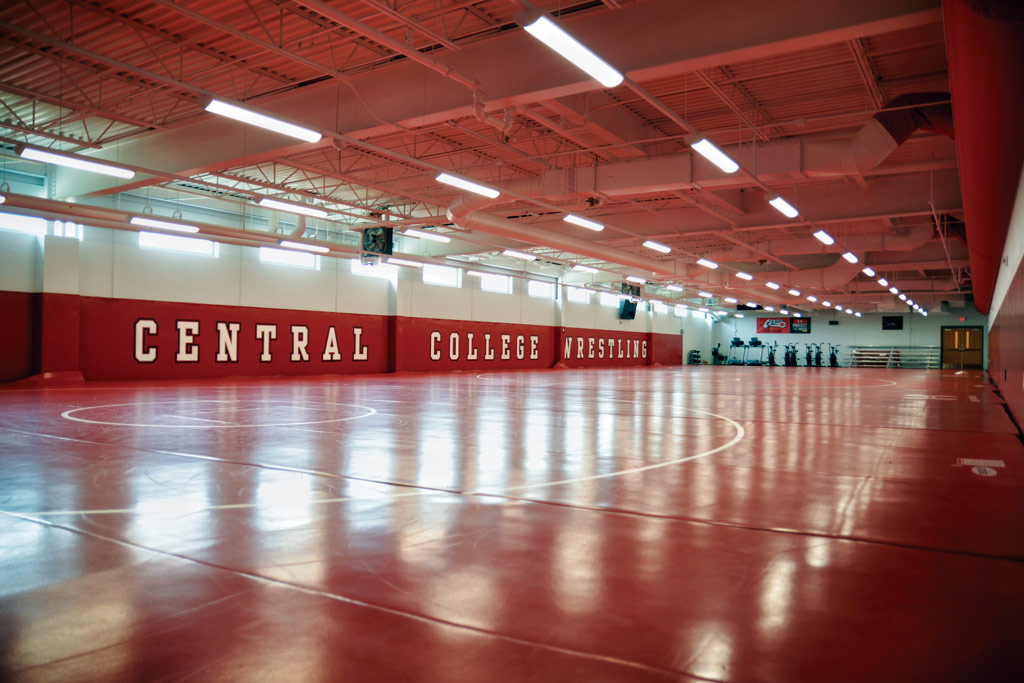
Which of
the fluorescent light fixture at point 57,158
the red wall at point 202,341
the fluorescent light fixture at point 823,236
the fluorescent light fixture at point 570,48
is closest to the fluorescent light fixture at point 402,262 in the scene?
the red wall at point 202,341

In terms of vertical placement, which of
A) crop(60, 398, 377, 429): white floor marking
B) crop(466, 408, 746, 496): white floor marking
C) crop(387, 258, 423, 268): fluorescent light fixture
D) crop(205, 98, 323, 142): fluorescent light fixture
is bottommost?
crop(466, 408, 746, 496): white floor marking

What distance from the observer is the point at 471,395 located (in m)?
17.0

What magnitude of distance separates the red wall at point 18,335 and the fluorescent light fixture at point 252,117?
1276cm

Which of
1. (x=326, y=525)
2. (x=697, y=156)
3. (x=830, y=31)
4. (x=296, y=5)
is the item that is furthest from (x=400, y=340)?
(x=326, y=525)

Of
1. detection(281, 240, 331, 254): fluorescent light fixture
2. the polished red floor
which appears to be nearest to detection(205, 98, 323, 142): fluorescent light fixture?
the polished red floor

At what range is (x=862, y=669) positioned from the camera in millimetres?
2547

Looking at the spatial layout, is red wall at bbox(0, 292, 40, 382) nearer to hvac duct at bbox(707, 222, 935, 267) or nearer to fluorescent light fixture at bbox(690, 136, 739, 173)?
fluorescent light fixture at bbox(690, 136, 739, 173)

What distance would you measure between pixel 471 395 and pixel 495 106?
7970 millimetres

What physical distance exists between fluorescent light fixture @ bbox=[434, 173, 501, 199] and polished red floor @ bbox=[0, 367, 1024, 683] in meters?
6.91

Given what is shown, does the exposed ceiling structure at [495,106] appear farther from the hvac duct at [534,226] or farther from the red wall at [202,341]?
the red wall at [202,341]

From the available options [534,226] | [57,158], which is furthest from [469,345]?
[57,158]

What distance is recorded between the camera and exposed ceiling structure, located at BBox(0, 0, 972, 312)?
994cm

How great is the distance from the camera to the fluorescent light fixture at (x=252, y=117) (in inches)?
392

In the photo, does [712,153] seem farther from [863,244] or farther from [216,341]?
[216,341]
